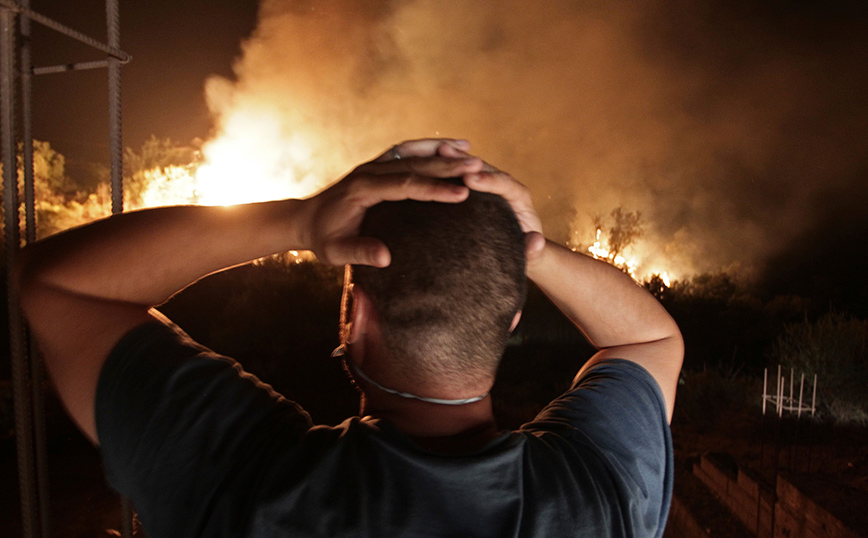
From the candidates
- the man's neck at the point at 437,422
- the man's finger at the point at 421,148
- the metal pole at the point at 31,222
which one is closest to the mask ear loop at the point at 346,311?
the man's neck at the point at 437,422

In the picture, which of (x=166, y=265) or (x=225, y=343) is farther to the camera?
(x=225, y=343)

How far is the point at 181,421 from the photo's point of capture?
80 centimetres

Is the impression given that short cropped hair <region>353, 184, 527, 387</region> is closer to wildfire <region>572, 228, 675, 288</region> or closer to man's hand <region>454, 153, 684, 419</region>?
man's hand <region>454, 153, 684, 419</region>

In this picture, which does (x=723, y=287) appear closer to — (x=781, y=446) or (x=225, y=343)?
(x=781, y=446)

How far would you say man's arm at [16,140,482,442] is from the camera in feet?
2.87

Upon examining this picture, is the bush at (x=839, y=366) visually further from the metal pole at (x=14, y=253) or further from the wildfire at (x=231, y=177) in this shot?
the wildfire at (x=231, y=177)

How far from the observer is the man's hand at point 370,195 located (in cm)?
90

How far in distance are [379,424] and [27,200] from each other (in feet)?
4.59

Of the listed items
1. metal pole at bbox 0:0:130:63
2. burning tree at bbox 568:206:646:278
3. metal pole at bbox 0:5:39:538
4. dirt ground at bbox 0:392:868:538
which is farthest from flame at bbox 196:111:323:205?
metal pole at bbox 0:5:39:538

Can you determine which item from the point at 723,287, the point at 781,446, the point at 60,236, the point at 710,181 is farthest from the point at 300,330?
the point at 710,181

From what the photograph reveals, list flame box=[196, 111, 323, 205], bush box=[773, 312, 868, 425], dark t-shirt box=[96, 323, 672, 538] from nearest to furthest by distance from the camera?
dark t-shirt box=[96, 323, 672, 538], bush box=[773, 312, 868, 425], flame box=[196, 111, 323, 205]

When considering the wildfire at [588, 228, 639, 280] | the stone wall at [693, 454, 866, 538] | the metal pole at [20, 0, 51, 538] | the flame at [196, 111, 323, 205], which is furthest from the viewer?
the wildfire at [588, 228, 639, 280]

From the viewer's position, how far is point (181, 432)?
790 mm

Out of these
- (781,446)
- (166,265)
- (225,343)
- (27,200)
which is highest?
(27,200)
